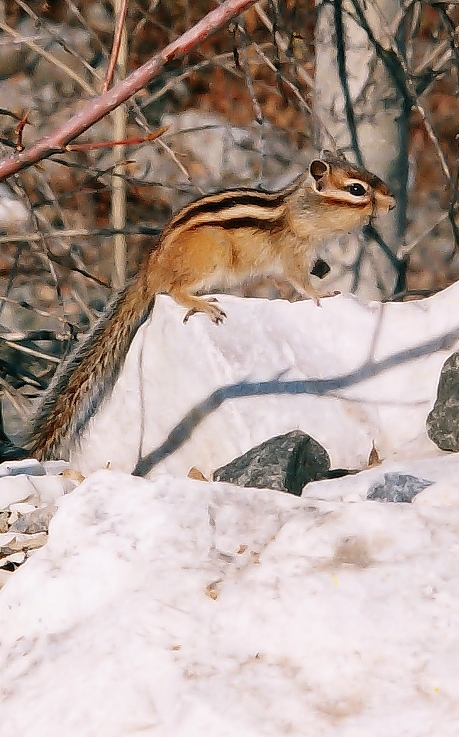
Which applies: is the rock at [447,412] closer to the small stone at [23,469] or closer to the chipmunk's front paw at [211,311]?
the chipmunk's front paw at [211,311]

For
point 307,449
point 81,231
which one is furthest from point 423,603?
point 81,231

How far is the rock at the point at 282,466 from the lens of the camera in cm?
268

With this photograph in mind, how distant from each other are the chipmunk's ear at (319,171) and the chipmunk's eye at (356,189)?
109 mm

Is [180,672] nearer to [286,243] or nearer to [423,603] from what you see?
[423,603]

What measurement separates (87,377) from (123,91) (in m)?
2.18

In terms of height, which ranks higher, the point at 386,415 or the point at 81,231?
the point at 81,231

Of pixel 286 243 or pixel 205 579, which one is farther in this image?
pixel 286 243

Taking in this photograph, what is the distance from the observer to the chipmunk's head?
428cm

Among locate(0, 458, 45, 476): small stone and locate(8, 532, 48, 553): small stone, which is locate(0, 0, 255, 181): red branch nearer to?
locate(8, 532, 48, 553): small stone

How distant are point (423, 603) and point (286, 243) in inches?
116

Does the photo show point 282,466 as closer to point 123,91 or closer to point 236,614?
point 236,614

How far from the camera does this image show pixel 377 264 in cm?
463

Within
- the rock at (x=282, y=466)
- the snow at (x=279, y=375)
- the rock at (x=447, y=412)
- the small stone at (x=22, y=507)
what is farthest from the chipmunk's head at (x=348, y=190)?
the small stone at (x=22, y=507)

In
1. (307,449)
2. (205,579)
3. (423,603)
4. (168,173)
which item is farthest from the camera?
(168,173)
